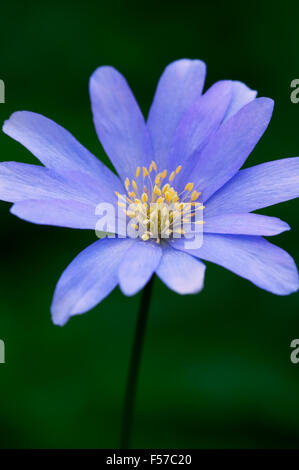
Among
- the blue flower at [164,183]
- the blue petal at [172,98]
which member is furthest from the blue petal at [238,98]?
the blue petal at [172,98]

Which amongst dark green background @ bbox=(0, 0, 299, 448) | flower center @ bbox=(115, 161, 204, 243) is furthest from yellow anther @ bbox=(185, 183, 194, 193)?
dark green background @ bbox=(0, 0, 299, 448)

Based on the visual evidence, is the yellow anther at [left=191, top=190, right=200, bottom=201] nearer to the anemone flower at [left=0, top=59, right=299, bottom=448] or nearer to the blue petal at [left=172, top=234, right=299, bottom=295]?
the anemone flower at [left=0, top=59, right=299, bottom=448]

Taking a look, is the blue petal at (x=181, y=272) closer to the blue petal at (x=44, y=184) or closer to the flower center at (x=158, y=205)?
the flower center at (x=158, y=205)

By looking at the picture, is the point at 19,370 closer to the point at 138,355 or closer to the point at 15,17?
the point at 138,355

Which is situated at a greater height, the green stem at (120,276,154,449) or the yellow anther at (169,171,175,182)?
the yellow anther at (169,171,175,182)

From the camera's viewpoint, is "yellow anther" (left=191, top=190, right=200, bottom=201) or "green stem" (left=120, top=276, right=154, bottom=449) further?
"yellow anther" (left=191, top=190, right=200, bottom=201)

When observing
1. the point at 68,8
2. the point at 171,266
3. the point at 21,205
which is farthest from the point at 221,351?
the point at 68,8

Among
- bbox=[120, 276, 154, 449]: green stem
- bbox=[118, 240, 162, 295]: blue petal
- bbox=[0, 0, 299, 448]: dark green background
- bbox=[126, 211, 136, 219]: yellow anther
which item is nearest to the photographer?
bbox=[118, 240, 162, 295]: blue petal

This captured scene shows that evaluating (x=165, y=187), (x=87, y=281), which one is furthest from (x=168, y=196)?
(x=87, y=281)
